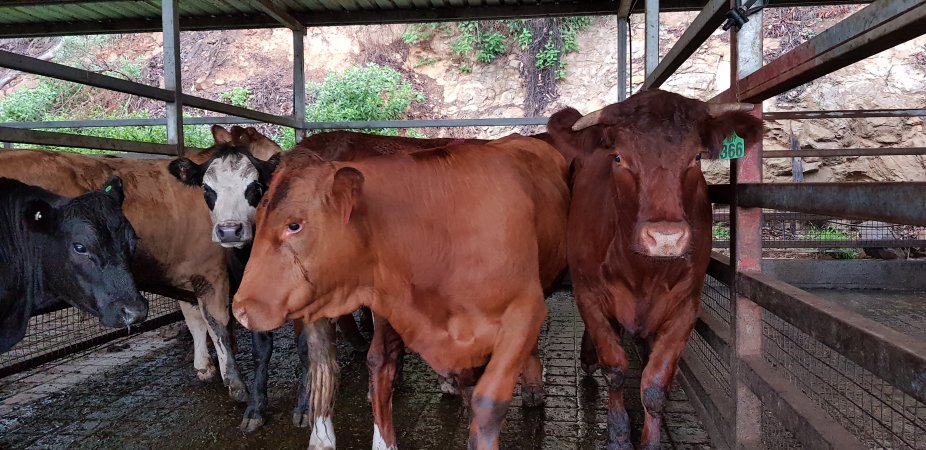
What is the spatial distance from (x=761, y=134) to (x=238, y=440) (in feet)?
10.8

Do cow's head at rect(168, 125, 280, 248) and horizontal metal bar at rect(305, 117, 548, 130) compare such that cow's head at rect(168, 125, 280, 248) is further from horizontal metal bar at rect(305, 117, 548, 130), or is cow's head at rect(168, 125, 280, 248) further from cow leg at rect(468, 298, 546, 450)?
horizontal metal bar at rect(305, 117, 548, 130)

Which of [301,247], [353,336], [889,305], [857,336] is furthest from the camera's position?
[889,305]

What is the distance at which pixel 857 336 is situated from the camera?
1800mm

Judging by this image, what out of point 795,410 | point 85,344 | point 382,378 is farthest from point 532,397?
point 85,344

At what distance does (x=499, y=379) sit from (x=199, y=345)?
3.29 m

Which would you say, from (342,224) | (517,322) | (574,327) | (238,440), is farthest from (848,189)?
(574,327)

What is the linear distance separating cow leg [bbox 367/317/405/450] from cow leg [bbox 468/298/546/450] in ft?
2.12

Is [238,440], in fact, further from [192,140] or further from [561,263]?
[192,140]

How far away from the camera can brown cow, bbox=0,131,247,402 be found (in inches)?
183

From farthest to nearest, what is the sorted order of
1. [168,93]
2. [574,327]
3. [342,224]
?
1. [574,327]
2. [168,93]
3. [342,224]

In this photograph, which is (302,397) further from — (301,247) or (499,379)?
(301,247)

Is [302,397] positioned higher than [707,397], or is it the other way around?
[707,397]

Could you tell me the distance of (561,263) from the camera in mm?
4223

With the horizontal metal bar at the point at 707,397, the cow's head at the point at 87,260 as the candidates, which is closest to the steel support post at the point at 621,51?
the horizontal metal bar at the point at 707,397
